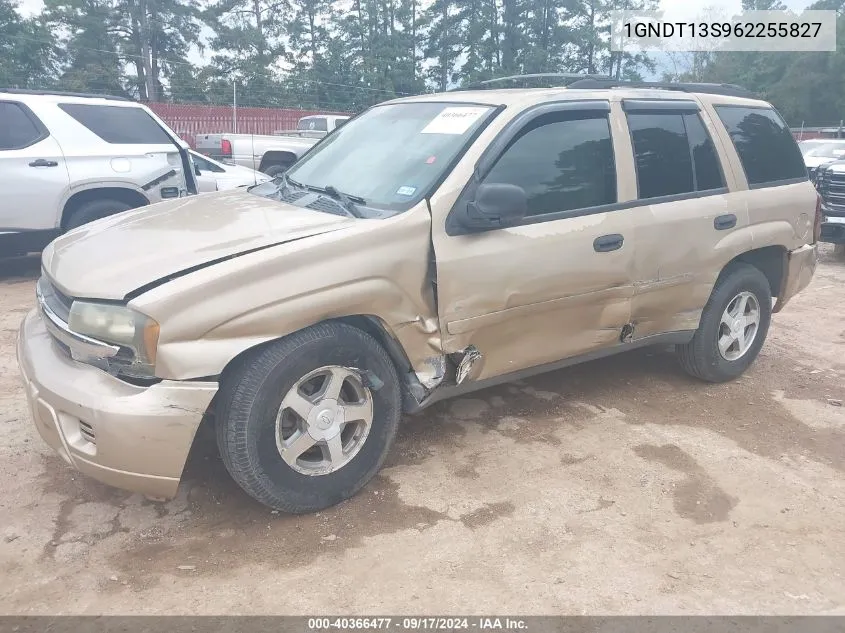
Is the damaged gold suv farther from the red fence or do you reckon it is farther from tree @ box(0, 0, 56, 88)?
tree @ box(0, 0, 56, 88)

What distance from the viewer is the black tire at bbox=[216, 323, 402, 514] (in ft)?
9.25

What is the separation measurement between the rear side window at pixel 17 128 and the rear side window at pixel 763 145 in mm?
6203

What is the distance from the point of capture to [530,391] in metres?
4.58

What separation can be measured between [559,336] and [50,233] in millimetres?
5460

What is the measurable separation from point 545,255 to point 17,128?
231 inches

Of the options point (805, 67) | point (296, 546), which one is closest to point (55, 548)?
point (296, 546)

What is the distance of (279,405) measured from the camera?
290 cm

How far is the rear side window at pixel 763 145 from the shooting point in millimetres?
4523

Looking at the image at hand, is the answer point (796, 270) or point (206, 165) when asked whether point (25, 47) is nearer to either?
point (206, 165)

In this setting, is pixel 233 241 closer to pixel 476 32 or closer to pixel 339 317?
pixel 339 317

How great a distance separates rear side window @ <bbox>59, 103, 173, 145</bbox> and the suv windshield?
3980mm

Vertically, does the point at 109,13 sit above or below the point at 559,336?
above

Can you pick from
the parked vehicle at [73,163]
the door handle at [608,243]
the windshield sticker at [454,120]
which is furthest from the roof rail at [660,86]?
the parked vehicle at [73,163]

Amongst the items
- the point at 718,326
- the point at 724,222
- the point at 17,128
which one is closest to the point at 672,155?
the point at 724,222
